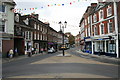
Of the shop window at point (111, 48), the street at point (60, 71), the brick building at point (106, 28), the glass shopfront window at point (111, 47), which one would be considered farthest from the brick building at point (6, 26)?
the shop window at point (111, 48)

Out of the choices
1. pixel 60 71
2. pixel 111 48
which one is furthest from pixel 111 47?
pixel 60 71

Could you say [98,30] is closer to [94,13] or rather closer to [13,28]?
[94,13]

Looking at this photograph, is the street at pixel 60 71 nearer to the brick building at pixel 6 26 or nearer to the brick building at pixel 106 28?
the brick building at pixel 6 26

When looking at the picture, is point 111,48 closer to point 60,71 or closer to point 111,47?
point 111,47

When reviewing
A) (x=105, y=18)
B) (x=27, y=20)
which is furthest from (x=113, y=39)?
(x=27, y=20)

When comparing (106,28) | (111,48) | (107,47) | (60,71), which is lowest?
(60,71)

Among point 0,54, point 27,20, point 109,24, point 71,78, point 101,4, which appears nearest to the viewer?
point 71,78

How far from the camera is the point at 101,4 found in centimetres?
2259

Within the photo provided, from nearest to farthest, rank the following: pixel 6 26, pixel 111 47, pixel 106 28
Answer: pixel 6 26, pixel 111 47, pixel 106 28

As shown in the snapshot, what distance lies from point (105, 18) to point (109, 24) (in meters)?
1.61

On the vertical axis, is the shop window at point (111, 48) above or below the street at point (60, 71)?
above

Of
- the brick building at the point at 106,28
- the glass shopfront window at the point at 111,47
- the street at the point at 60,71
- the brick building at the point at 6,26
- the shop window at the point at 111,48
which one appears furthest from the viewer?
the shop window at the point at 111,48

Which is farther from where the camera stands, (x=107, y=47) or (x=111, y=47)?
(x=107, y=47)

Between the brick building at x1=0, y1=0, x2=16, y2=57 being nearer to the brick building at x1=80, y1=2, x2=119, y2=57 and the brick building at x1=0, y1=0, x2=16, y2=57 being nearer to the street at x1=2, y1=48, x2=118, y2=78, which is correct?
the street at x1=2, y1=48, x2=118, y2=78
